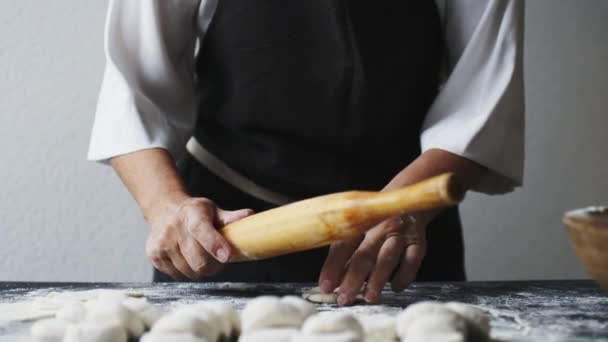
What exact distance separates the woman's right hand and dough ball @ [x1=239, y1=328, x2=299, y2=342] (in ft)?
0.85

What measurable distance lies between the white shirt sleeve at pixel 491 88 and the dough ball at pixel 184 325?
553mm

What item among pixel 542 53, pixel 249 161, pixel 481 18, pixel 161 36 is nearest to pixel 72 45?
pixel 161 36

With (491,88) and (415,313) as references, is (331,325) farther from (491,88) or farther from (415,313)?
(491,88)

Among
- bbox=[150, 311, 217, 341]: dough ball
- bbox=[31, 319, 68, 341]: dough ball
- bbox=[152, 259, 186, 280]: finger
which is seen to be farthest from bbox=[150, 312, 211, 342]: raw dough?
bbox=[152, 259, 186, 280]: finger

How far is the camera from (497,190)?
44.0 inches

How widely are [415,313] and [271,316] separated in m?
0.12

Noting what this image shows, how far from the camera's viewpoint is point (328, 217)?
26.8 inches

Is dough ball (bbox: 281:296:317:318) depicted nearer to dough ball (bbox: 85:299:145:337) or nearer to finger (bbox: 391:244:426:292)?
dough ball (bbox: 85:299:145:337)

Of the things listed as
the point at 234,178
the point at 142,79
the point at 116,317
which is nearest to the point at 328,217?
the point at 116,317

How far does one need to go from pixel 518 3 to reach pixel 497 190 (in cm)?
30

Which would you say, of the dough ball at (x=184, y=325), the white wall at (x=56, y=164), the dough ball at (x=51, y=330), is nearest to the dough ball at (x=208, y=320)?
the dough ball at (x=184, y=325)

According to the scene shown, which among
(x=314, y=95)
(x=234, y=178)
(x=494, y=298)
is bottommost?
(x=494, y=298)

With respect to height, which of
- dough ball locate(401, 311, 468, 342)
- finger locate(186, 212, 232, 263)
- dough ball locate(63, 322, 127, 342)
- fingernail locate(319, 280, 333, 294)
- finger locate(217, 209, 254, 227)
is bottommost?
fingernail locate(319, 280, 333, 294)

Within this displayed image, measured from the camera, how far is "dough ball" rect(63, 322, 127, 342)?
57cm
